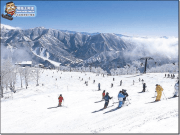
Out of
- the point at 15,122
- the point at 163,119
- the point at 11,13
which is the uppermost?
the point at 11,13

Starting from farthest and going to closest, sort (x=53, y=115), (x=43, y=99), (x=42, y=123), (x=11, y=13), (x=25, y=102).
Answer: (x=43, y=99) → (x=25, y=102) → (x=11, y=13) → (x=53, y=115) → (x=42, y=123)

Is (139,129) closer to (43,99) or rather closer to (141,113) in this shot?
(141,113)

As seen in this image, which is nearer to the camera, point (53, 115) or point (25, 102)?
point (53, 115)

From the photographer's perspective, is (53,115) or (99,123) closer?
Result: (99,123)

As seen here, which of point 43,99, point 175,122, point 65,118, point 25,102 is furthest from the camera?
point 43,99

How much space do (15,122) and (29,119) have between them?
123 cm

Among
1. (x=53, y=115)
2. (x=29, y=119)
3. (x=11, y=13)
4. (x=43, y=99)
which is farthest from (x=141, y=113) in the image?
(x=11, y=13)

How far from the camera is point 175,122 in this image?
8.63 meters

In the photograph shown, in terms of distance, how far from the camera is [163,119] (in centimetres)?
952

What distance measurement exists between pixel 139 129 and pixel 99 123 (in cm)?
350

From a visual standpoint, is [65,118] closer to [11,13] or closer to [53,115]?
[53,115]

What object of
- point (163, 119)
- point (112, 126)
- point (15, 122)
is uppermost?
point (163, 119)

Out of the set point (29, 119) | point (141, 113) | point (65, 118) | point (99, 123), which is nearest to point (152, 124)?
point (141, 113)

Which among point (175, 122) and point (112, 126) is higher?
point (175, 122)
